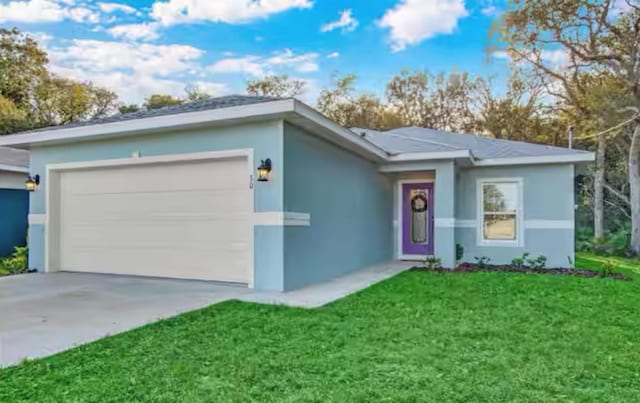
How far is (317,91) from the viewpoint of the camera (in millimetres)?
26562

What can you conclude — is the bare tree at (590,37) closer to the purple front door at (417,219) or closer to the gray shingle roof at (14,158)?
the purple front door at (417,219)

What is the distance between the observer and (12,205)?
10539 millimetres

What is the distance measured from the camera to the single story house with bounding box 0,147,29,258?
10320 mm

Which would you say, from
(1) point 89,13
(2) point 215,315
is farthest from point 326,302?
(1) point 89,13

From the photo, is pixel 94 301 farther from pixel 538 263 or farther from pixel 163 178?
pixel 538 263

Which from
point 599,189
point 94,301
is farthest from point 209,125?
point 599,189

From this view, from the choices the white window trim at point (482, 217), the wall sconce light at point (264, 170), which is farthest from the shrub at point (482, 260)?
the wall sconce light at point (264, 170)

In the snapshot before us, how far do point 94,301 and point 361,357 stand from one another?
157 inches

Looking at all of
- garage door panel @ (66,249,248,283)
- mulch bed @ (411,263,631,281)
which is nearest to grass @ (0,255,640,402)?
garage door panel @ (66,249,248,283)

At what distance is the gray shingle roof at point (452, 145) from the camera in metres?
10.3

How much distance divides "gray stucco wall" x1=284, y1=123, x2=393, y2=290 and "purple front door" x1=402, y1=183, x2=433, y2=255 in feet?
2.26

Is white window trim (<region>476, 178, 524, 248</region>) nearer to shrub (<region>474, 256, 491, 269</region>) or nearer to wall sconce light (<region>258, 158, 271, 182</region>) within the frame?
shrub (<region>474, 256, 491, 269</region>)

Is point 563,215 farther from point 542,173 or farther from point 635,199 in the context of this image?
point 635,199

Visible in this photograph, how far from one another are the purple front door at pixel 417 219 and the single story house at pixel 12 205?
938cm
